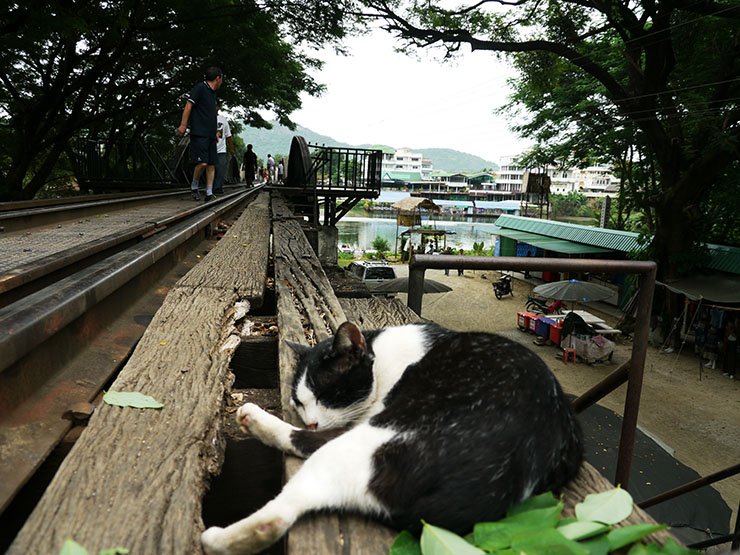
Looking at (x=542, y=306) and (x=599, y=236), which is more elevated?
(x=599, y=236)

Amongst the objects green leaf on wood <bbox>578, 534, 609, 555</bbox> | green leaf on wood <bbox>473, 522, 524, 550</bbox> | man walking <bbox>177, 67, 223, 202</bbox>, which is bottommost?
green leaf on wood <bbox>578, 534, 609, 555</bbox>

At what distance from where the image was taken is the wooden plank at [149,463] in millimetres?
837

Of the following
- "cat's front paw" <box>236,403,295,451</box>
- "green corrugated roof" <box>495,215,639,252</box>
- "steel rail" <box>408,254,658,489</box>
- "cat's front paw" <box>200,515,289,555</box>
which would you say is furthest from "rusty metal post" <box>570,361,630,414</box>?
"green corrugated roof" <box>495,215,639,252</box>

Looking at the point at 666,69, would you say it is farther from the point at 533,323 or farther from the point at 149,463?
the point at 149,463

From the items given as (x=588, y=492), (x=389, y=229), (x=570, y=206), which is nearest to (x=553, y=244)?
(x=588, y=492)

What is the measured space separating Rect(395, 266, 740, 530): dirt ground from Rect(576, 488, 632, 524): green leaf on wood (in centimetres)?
866

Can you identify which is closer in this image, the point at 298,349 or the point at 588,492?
the point at 588,492

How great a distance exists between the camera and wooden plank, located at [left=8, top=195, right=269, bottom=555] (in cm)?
84

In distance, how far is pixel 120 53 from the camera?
11.6 metres

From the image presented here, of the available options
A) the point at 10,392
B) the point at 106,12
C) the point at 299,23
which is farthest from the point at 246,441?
the point at 299,23

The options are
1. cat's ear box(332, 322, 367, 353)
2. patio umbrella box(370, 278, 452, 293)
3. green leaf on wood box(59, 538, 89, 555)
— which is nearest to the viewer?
green leaf on wood box(59, 538, 89, 555)

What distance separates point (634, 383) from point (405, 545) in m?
1.21

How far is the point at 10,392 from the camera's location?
3.90 feet

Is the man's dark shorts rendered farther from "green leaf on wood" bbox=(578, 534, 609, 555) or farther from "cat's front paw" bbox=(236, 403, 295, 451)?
"green leaf on wood" bbox=(578, 534, 609, 555)
